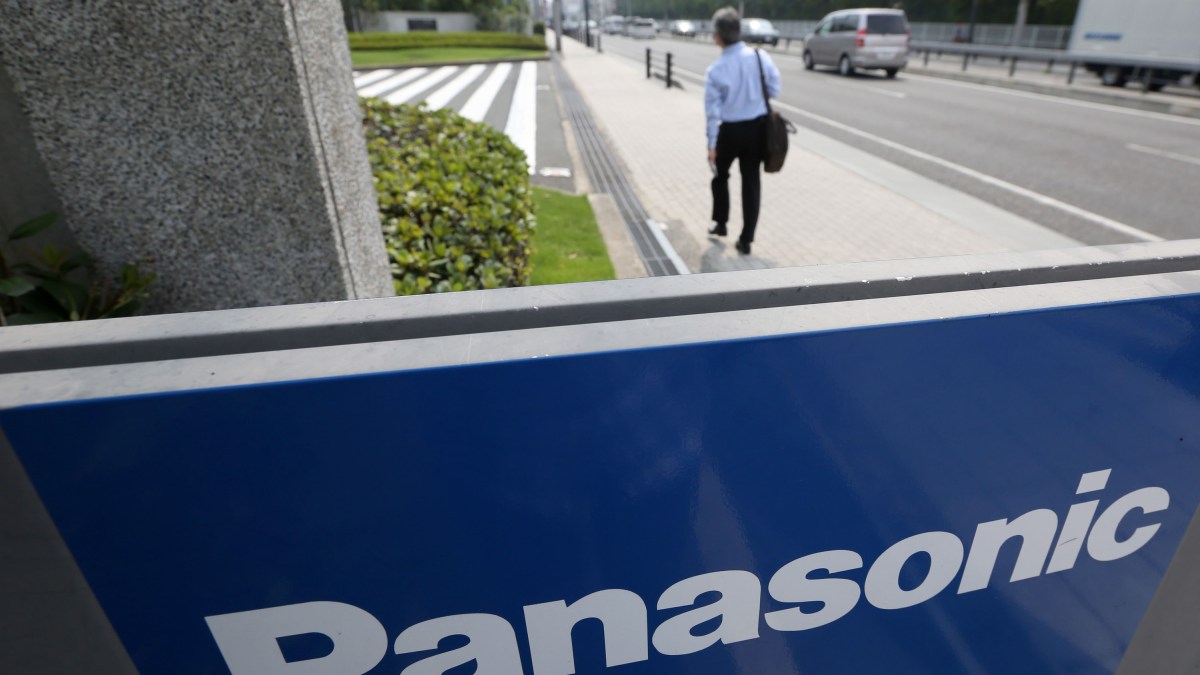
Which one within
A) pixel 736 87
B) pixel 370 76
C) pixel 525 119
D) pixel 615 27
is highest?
pixel 615 27

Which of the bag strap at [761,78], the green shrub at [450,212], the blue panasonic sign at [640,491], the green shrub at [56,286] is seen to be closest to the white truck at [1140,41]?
the bag strap at [761,78]

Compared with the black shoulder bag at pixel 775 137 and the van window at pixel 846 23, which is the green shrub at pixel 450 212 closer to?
the black shoulder bag at pixel 775 137

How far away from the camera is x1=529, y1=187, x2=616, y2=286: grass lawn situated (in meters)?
5.06

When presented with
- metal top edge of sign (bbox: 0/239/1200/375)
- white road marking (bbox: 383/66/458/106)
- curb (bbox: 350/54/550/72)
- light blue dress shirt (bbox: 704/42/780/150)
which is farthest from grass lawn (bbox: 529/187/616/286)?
curb (bbox: 350/54/550/72)

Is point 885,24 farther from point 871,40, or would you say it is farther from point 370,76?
point 370,76

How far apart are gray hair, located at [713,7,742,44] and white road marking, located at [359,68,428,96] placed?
1409 centimetres

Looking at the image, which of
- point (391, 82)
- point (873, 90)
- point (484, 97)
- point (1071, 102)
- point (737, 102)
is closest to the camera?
point (737, 102)

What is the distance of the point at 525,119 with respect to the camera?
45.6 feet

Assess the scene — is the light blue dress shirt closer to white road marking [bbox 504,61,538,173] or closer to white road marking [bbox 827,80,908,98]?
white road marking [bbox 504,61,538,173]

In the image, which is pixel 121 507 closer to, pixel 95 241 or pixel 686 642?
pixel 686 642

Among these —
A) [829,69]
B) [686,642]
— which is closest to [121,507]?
[686,642]

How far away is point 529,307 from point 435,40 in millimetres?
38401

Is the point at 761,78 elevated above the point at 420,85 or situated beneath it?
elevated above

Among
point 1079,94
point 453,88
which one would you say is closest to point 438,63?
point 453,88
